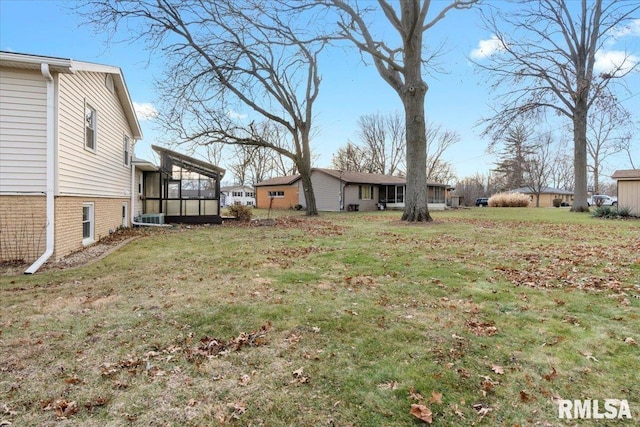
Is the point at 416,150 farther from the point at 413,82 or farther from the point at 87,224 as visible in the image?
the point at 87,224

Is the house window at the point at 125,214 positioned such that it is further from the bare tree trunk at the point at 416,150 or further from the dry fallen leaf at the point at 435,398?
the dry fallen leaf at the point at 435,398

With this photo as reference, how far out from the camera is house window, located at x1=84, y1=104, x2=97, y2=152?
981cm

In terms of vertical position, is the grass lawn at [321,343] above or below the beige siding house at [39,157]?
below

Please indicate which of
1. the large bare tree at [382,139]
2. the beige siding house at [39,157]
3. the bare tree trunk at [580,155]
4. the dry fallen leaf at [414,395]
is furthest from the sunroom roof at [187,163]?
the large bare tree at [382,139]

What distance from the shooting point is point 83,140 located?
954 cm

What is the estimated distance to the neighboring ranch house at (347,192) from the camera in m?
30.8

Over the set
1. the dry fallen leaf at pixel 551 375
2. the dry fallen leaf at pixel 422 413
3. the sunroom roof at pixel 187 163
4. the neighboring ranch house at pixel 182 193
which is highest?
the sunroom roof at pixel 187 163

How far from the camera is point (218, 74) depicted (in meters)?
18.6

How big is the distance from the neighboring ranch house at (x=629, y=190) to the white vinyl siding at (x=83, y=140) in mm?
23326

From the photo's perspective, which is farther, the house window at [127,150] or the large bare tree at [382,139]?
the large bare tree at [382,139]

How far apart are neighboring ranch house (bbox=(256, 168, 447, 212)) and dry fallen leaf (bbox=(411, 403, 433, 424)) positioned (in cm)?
2754

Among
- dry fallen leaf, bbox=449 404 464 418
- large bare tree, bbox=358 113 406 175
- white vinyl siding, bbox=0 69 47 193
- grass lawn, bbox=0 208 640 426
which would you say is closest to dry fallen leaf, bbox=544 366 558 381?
grass lawn, bbox=0 208 640 426

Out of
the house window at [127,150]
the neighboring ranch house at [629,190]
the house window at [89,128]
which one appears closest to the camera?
the house window at [89,128]

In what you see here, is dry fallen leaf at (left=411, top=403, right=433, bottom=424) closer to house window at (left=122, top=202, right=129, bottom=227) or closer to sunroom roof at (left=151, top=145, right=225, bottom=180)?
house window at (left=122, top=202, right=129, bottom=227)
